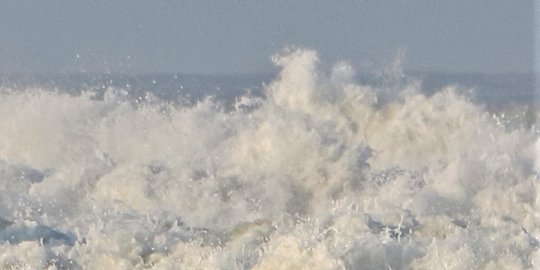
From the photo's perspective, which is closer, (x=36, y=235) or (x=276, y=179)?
(x=36, y=235)

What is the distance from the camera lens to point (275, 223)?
25.5 feet

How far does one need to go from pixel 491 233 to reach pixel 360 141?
14.1 ft

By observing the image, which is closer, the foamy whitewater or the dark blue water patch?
the foamy whitewater

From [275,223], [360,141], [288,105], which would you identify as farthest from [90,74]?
[275,223]

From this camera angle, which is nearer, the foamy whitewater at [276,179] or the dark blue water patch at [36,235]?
the foamy whitewater at [276,179]

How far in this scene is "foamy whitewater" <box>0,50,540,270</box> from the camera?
7.28 meters

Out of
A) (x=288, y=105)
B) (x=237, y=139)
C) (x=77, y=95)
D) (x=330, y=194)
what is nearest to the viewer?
(x=330, y=194)

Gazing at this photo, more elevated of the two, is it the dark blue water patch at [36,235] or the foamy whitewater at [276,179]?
the foamy whitewater at [276,179]

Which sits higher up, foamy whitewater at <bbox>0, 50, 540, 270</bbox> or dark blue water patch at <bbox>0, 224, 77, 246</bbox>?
foamy whitewater at <bbox>0, 50, 540, 270</bbox>

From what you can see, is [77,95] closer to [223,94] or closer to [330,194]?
[223,94]

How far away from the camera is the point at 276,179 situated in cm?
1040

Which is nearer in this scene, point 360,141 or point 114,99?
point 360,141

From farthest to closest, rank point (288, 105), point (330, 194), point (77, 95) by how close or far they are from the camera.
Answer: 1. point (77, 95)
2. point (288, 105)
3. point (330, 194)

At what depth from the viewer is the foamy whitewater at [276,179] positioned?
23.9 ft
